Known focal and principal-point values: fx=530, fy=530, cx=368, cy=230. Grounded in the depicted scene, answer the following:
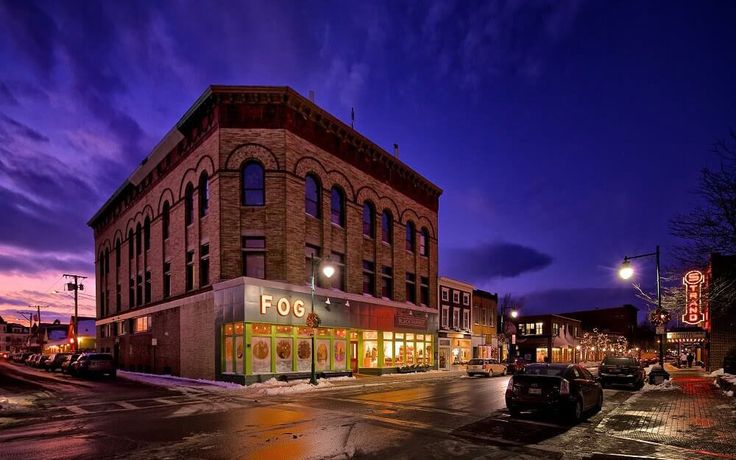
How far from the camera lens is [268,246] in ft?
93.2

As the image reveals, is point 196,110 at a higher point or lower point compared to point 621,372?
higher

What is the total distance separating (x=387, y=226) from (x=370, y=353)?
9345mm

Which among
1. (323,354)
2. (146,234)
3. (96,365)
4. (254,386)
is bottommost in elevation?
(96,365)

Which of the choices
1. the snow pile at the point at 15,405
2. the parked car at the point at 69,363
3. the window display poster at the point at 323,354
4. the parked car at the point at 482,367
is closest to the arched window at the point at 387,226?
the window display poster at the point at 323,354

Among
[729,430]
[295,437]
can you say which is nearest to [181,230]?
[295,437]

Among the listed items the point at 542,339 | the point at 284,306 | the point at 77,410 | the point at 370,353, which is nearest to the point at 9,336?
the point at 542,339

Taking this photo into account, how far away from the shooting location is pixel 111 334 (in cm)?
4791

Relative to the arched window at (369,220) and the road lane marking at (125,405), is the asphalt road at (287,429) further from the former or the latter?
the arched window at (369,220)

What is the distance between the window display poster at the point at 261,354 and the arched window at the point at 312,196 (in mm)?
8046

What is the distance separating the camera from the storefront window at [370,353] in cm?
3550

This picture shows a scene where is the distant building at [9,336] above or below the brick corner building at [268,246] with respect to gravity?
below

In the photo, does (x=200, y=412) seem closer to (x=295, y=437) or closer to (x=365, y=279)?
(x=295, y=437)

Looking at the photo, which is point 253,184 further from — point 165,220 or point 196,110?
point 165,220

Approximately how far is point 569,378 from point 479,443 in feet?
14.2
